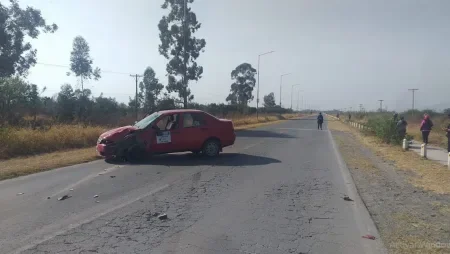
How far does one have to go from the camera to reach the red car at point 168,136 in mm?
12492

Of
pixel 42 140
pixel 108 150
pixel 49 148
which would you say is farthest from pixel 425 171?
pixel 42 140

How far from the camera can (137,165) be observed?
12.0m

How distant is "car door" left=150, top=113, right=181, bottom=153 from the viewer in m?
12.9

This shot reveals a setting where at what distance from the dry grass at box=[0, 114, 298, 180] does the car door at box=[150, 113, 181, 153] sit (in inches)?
95.4

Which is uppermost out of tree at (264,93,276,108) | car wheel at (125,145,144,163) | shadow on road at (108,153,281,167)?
tree at (264,93,276,108)

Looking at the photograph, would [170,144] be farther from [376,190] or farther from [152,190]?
[376,190]

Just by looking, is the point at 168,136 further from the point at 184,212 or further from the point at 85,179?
the point at 184,212

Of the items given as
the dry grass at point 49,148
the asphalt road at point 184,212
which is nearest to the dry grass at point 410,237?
the asphalt road at point 184,212

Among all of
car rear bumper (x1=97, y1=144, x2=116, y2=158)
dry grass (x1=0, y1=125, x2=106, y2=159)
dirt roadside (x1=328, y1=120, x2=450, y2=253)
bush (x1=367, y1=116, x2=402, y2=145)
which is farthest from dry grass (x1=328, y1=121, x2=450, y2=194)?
dry grass (x1=0, y1=125, x2=106, y2=159)

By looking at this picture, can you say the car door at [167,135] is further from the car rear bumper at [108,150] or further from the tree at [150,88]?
the tree at [150,88]

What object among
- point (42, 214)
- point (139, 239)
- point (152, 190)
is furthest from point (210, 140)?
point (139, 239)

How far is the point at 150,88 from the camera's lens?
52.6 metres

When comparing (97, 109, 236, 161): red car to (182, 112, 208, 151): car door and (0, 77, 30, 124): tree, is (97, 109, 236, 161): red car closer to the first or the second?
(182, 112, 208, 151): car door

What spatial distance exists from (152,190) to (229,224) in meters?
2.80
